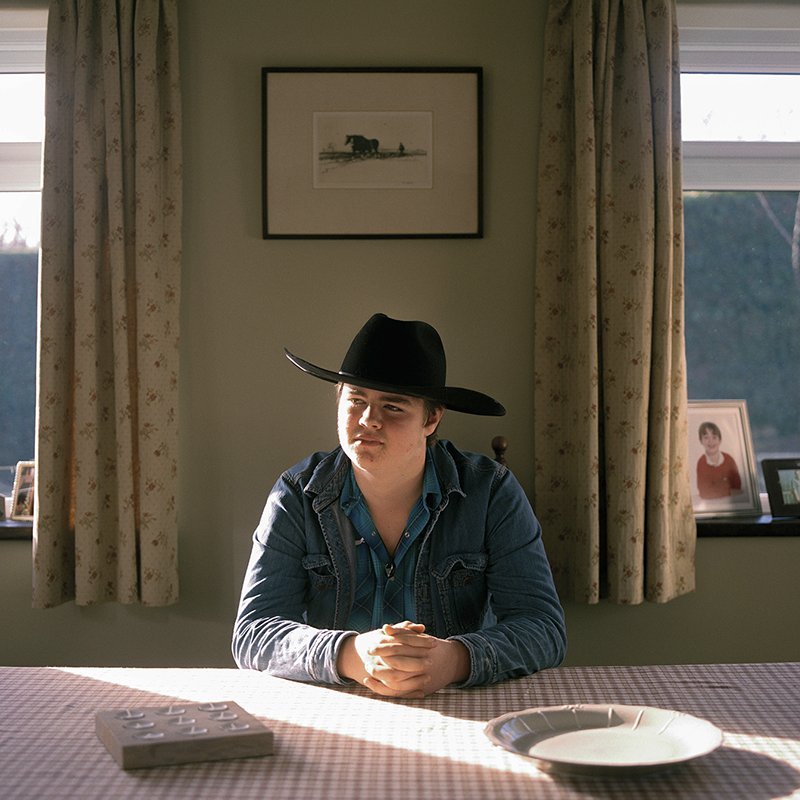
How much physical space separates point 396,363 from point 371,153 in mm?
1055

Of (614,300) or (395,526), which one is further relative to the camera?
(614,300)

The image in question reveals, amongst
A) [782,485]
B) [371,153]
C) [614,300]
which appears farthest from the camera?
[782,485]

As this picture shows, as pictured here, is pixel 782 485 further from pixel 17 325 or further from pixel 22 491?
pixel 17 325

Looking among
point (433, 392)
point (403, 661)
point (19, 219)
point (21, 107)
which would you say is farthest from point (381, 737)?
point (21, 107)

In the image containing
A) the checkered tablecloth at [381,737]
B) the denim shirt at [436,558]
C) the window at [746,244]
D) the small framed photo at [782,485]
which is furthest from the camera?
the window at [746,244]

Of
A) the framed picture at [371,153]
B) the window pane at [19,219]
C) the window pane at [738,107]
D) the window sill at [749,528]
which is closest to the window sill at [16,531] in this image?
the window pane at [19,219]

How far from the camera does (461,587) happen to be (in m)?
2.13

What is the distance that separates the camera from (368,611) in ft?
7.11

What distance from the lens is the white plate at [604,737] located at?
1.26 metres

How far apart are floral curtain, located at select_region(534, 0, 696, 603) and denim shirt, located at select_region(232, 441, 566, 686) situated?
0.72m

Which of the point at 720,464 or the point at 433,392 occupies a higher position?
the point at 433,392

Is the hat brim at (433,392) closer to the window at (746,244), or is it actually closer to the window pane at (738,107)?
the window at (746,244)

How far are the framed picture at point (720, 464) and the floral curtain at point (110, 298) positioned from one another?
1.57 metres

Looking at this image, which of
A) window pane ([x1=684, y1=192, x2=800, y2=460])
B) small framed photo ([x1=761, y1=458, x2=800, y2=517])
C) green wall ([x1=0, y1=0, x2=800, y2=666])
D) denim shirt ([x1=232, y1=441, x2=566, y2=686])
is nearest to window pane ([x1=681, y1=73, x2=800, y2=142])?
window pane ([x1=684, y1=192, x2=800, y2=460])
